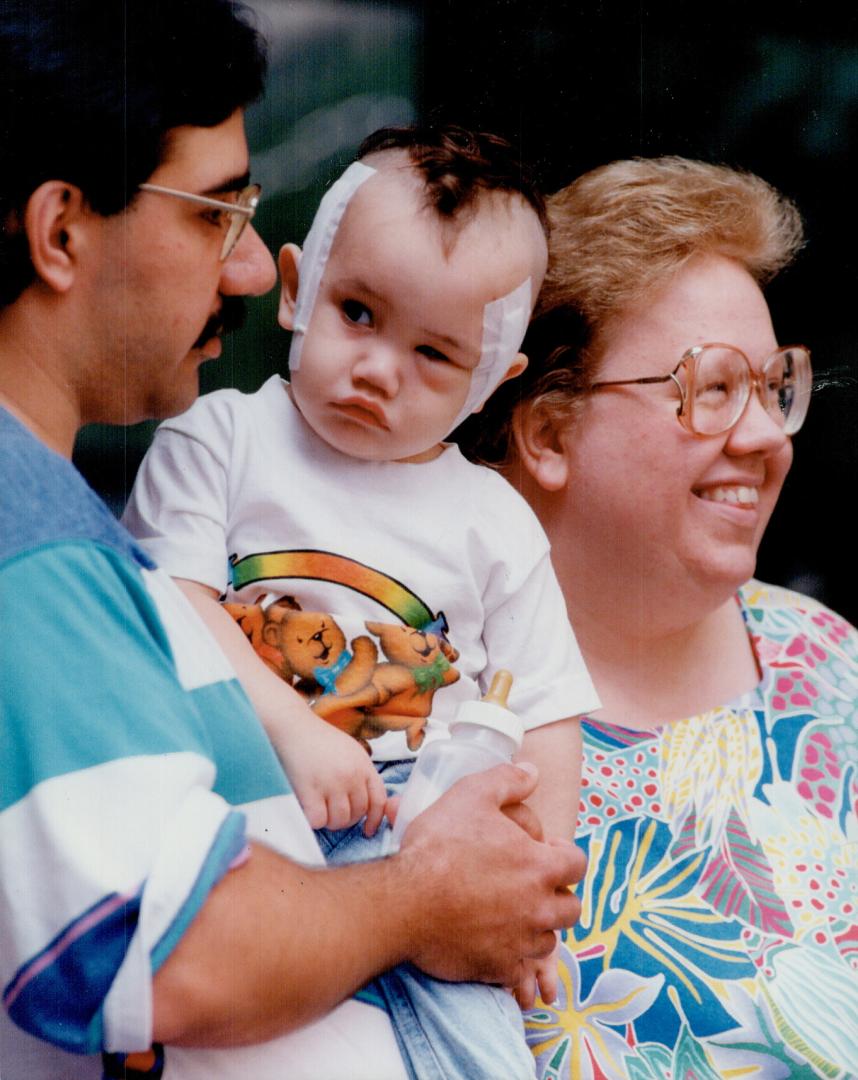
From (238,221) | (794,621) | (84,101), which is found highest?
(84,101)

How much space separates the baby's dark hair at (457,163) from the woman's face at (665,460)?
0.38 meters

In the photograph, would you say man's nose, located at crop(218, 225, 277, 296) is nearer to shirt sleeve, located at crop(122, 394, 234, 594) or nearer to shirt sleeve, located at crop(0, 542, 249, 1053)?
shirt sleeve, located at crop(122, 394, 234, 594)

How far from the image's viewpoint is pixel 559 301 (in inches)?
72.2

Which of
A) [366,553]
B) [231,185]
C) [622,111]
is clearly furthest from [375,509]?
[622,111]

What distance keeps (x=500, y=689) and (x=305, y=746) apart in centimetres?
24

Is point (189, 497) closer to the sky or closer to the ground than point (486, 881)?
closer to the sky

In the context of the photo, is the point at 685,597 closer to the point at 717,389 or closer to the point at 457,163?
the point at 717,389

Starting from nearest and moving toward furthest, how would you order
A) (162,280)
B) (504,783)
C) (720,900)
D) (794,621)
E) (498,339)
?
1. (162,280)
2. (504,783)
3. (498,339)
4. (720,900)
5. (794,621)

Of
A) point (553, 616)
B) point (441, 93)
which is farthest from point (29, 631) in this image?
point (441, 93)

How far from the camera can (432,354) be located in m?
1.43

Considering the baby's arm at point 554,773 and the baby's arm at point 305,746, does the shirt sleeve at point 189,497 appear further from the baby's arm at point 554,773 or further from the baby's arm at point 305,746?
the baby's arm at point 554,773

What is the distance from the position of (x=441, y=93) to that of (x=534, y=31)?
0.24 m

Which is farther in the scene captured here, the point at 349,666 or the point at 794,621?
the point at 794,621

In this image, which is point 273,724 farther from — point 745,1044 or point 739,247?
point 739,247
